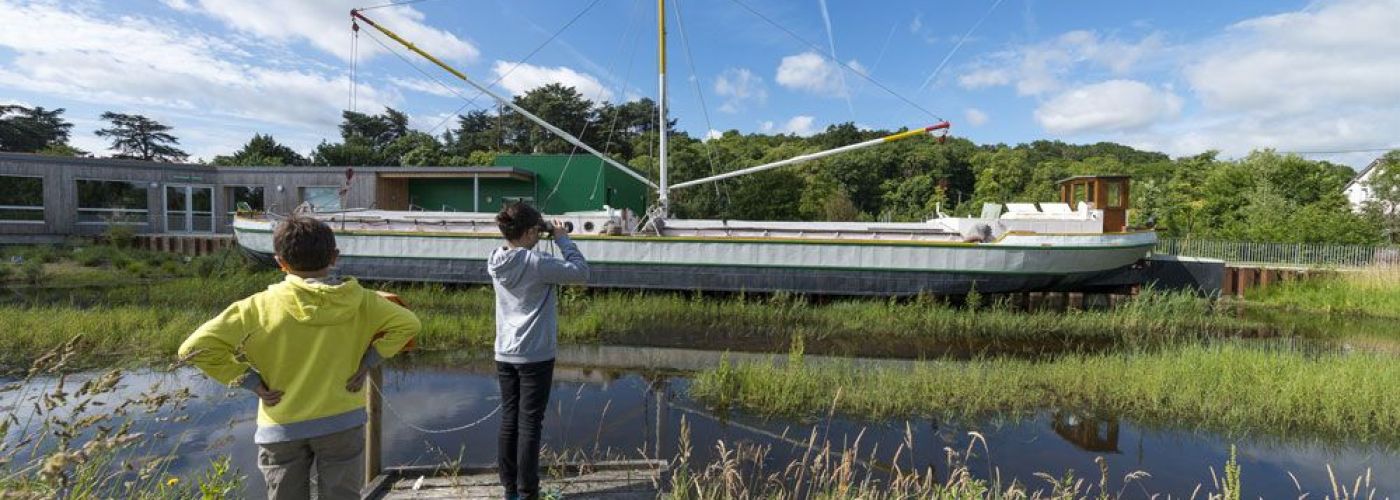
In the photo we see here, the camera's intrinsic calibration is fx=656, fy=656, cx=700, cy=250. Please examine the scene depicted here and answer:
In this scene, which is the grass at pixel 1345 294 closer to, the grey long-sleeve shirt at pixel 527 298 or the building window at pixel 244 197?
the grey long-sleeve shirt at pixel 527 298

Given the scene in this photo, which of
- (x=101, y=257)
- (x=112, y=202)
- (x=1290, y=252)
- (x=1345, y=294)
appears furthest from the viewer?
(x=112, y=202)

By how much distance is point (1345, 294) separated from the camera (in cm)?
1430

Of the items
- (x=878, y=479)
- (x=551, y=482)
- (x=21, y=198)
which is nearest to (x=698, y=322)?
(x=878, y=479)

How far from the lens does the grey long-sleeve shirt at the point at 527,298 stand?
3.29 m

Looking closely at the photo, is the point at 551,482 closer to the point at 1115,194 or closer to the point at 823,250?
the point at 823,250

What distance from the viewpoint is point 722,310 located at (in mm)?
11797

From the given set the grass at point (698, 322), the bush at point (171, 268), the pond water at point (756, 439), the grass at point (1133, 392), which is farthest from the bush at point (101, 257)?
the grass at point (1133, 392)

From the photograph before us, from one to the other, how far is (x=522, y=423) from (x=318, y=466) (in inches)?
42.2

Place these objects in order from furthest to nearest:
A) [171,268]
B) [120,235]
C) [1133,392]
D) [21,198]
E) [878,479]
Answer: [21,198] < [120,235] < [171,268] < [1133,392] < [878,479]

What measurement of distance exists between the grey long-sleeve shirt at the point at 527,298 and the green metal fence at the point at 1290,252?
22.0 m

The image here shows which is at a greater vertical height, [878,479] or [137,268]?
[137,268]

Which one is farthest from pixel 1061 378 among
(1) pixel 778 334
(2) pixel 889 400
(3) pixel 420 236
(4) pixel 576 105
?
(4) pixel 576 105

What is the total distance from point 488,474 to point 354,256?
12530 millimetres

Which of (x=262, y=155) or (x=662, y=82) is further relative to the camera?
(x=262, y=155)
